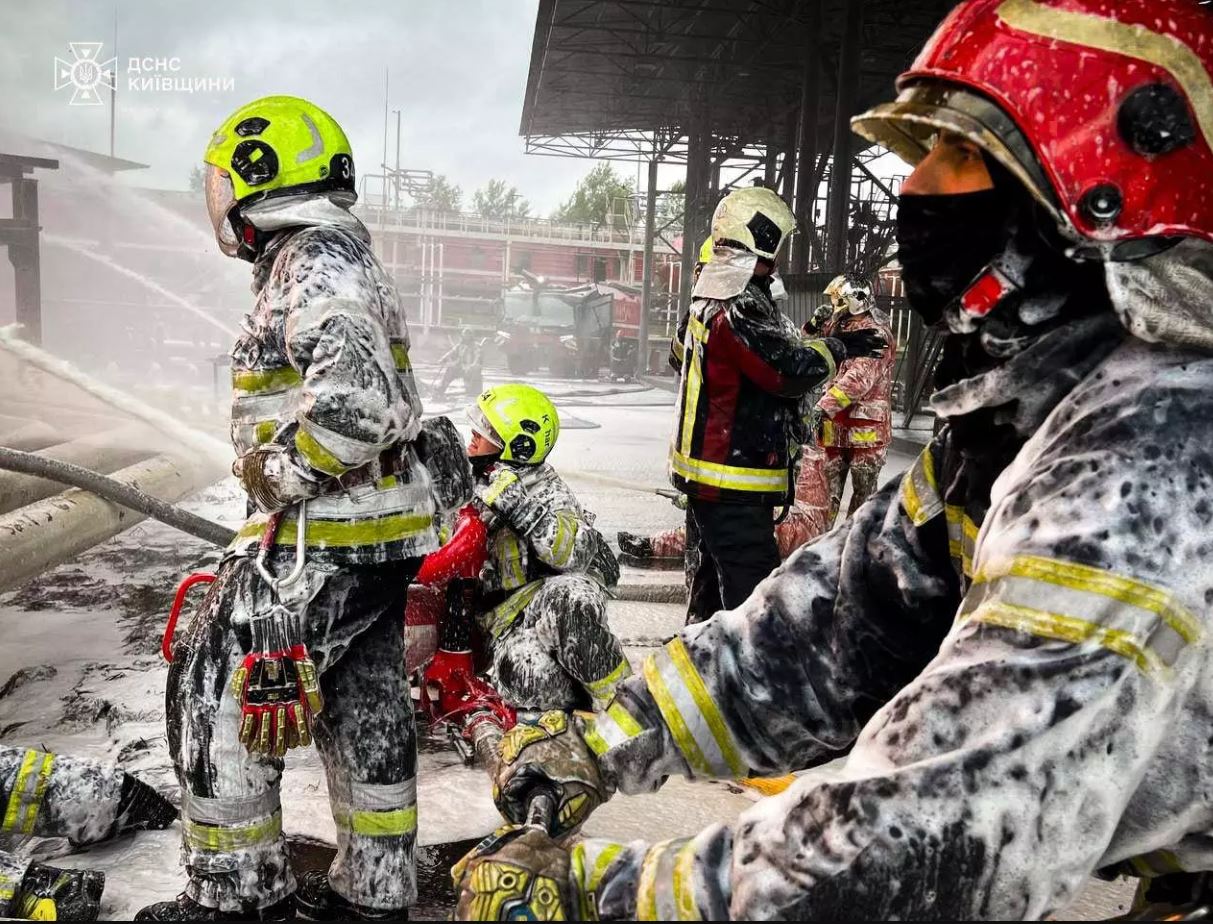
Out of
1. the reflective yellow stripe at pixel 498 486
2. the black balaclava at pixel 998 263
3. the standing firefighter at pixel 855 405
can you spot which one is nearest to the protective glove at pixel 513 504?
the reflective yellow stripe at pixel 498 486

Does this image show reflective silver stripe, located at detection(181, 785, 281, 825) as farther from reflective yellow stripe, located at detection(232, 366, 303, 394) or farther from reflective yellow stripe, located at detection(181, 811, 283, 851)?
reflective yellow stripe, located at detection(232, 366, 303, 394)

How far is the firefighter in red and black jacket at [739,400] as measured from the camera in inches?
173

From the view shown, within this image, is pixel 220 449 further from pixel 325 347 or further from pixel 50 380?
pixel 325 347

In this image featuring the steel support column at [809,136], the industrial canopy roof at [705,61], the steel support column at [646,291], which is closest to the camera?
the steel support column at [809,136]

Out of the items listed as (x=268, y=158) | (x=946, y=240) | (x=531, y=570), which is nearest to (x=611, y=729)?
(x=946, y=240)

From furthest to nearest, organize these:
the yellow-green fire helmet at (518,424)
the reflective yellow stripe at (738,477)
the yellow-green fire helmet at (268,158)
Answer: the reflective yellow stripe at (738,477), the yellow-green fire helmet at (518,424), the yellow-green fire helmet at (268,158)

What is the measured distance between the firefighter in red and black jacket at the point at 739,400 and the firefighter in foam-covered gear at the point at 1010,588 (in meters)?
2.72

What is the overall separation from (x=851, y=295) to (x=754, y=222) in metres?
2.58

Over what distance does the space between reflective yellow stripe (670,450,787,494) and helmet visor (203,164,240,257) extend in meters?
2.20

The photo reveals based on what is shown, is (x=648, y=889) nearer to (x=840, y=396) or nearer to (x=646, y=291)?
(x=840, y=396)

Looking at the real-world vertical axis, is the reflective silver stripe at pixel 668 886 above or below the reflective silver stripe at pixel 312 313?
below

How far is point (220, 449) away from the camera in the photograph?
1054 centimetres

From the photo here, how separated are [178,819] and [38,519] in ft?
11.9

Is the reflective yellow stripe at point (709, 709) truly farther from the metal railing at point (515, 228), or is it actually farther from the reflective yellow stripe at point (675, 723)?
the metal railing at point (515, 228)
